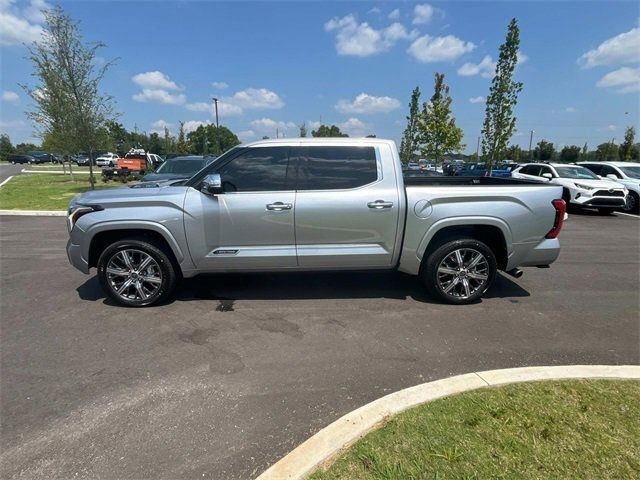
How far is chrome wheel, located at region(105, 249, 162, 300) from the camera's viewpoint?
4316 mm

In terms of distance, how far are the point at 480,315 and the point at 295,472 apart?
2955 mm

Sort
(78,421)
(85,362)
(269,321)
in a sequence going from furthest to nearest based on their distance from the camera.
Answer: (269,321), (85,362), (78,421)

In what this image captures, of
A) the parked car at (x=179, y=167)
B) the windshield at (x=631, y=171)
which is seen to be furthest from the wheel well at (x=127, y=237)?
the windshield at (x=631, y=171)

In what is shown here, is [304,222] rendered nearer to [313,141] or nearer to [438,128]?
[313,141]

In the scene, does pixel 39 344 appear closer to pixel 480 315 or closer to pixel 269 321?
pixel 269 321

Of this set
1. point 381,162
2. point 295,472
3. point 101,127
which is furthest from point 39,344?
point 101,127

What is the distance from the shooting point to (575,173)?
13.9 meters

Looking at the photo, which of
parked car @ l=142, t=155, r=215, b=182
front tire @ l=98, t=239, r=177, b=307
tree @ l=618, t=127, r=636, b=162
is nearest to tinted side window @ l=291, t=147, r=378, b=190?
front tire @ l=98, t=239, r=177, b=307

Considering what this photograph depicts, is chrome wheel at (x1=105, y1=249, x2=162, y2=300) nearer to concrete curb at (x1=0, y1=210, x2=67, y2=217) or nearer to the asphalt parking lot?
the asphalt parking lot

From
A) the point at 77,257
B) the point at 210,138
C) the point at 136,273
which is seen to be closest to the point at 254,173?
the point at 136,273

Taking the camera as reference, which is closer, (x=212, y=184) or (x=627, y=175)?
(x=212, y=184)

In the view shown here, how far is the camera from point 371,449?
219cm

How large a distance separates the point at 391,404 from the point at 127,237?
11.3 ft

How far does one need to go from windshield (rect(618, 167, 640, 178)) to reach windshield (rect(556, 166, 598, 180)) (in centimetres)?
165
